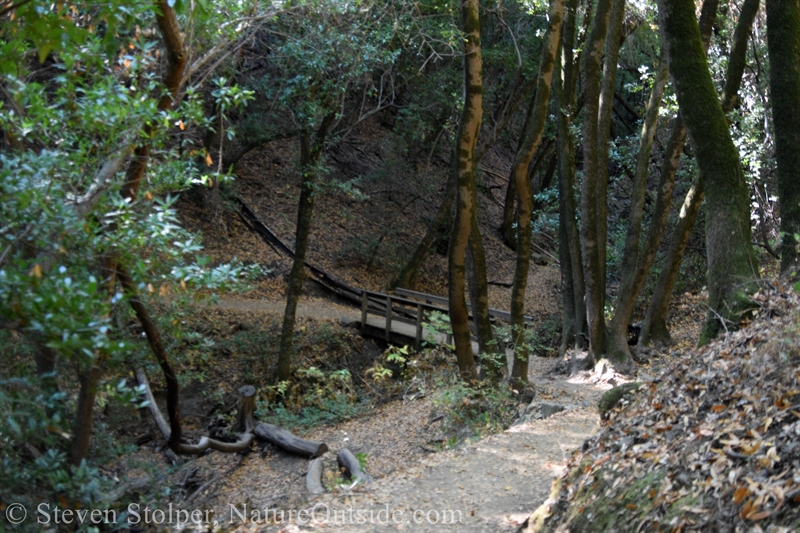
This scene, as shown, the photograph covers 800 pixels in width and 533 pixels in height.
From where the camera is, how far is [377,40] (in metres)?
12.4

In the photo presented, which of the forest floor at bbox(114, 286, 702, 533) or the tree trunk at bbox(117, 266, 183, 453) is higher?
the tree trunk at bbox(117, 266, 183, 453)

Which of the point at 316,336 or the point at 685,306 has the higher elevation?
the point at 685,306

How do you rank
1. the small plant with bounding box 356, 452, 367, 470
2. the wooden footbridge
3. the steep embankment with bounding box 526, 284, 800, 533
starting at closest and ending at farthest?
the steep embankment with bounding box 526, 284, 800, 533, the small plant with bounding box 356, 452, 367, 470, the wooden footbridge

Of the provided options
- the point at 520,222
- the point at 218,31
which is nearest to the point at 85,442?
the point at 218,31

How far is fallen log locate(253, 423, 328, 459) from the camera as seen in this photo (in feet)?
32.4

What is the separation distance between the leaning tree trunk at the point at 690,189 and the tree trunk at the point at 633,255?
0.39 metres

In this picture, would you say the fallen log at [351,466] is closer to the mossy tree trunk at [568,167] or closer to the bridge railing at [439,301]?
the mossy tree trunk at [568,167]

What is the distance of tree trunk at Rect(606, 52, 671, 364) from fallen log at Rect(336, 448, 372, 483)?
535cm

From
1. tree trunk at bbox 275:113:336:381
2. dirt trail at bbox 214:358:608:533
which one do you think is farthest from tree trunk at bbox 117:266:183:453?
tree trunk at bbox 275:113:336:381

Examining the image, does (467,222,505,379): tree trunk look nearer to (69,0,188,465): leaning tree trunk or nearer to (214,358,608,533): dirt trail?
(214,358,608,533): dirt trail

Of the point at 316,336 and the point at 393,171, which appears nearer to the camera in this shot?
the point at 316,336

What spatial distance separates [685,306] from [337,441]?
10.3 m

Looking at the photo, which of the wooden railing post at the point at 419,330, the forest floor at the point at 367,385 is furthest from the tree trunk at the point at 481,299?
the wooden railing post at the point at 419,330

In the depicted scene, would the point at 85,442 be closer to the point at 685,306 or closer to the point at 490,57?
the point at 685,306
